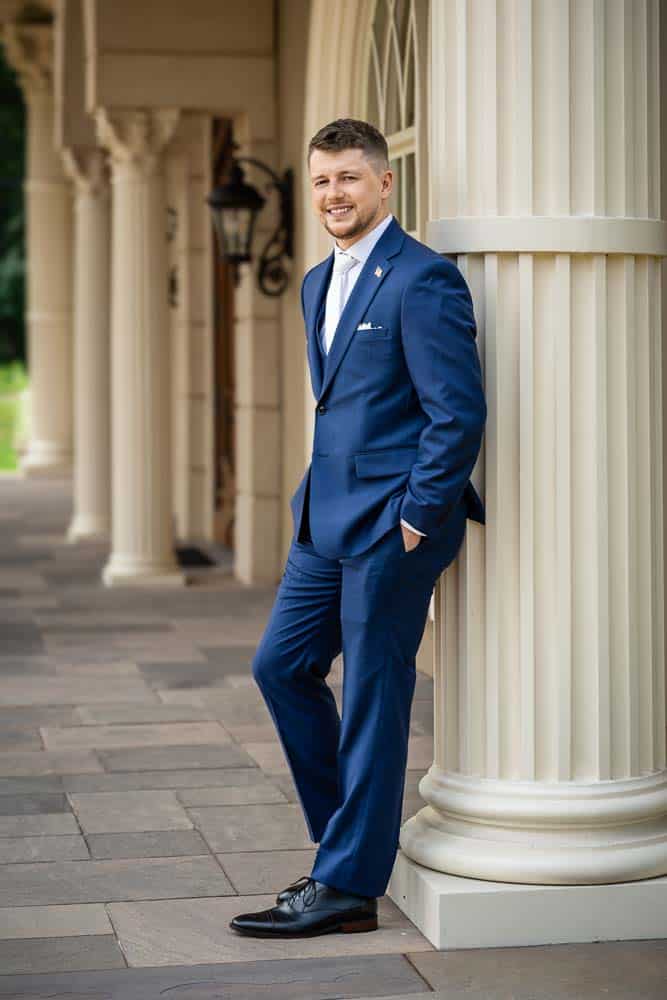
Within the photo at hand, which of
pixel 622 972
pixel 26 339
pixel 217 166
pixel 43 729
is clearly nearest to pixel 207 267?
pixel 217 166

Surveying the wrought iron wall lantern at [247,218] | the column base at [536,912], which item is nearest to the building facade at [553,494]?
the column base at [536,912]

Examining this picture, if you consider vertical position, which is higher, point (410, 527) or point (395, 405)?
point (395, 405)

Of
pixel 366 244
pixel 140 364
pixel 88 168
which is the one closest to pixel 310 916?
pixel 366 244

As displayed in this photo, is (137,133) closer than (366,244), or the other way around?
(366,244)

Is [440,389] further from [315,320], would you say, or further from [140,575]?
[140,575]

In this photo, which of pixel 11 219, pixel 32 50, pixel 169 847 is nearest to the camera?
pixel 169 847

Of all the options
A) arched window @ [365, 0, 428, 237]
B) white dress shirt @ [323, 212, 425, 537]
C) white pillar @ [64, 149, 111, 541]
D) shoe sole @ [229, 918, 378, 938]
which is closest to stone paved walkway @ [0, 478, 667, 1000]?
shoe sole @ [229, 918, 378, 938]

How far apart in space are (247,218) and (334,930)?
6.90 m

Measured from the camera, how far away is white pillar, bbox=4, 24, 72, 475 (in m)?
21.9

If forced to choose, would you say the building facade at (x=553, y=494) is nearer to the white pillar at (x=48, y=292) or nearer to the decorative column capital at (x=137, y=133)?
the decorative column capital at (x=137, y=133)

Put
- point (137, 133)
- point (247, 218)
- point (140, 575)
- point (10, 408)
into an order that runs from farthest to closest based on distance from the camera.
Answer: point (10, 408) → point (140, 575) → point (137, 133) → point (247, 218)

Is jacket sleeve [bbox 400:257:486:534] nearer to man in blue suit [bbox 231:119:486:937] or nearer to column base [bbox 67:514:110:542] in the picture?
man in blue suit [bbox 231:119:486:937]

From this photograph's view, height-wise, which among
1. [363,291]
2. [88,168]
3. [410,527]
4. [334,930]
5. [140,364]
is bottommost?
[334,930]

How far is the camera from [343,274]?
14.6ft
